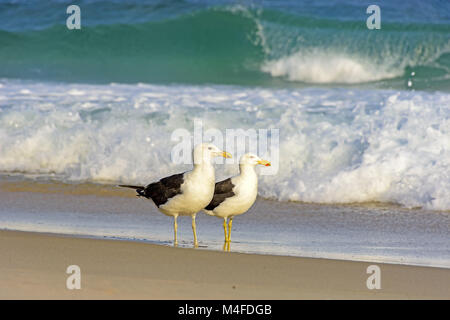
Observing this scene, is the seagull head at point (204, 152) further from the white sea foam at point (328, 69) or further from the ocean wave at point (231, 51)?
the white sea foam at point (328, 69)

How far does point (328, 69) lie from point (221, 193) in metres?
8.96

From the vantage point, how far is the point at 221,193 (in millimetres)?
6801

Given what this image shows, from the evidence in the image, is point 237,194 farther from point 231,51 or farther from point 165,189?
point 231,51

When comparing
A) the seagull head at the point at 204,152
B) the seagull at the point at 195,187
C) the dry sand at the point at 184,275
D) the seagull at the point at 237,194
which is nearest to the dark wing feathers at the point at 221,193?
the seagull at the point at 237,194

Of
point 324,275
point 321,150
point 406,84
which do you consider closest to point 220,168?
point 321,150

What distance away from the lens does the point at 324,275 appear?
5406mm

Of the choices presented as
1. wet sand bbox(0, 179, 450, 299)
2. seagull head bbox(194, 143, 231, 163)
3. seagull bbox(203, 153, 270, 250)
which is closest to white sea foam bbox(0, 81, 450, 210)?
seagull bbox(203, 153, 270, 250)

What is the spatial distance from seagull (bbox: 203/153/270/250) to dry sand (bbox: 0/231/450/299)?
26.7 inches

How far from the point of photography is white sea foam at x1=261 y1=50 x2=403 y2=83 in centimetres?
1505

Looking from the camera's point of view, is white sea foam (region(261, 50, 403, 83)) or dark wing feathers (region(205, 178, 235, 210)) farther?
white sea foam (region(261, 50, 403, 83))

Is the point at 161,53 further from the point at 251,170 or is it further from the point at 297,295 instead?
the point at 297,295
